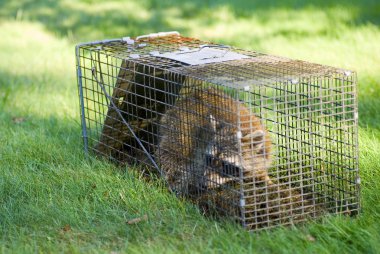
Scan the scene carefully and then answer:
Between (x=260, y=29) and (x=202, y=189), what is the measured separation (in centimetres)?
648

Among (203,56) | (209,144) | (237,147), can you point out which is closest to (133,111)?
(203,56)

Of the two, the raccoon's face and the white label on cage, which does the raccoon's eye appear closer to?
the raccoon's face

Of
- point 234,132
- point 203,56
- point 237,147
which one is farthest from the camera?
point 203,56

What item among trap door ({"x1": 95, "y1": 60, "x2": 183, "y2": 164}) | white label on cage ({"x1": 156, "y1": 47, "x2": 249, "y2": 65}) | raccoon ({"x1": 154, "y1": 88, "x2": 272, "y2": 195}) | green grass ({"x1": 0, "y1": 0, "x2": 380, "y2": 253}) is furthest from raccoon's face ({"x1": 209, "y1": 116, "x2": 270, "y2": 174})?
trap door ({"x1": 95, "y1": 60, "x2": 183, "y2": 164})

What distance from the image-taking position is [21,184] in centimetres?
548

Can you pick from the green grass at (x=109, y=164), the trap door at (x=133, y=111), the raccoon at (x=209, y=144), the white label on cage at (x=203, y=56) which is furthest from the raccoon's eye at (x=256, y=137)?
the trap door at (x=133, y=111)

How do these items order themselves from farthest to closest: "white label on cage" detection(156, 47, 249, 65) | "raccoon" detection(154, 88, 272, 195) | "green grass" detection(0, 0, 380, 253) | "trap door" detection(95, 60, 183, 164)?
"trap door" detection(95, 60, 183, 164)
"white label on cage" detection(156, 47, 249, 65)
"raccoon" detection(154, 88, 272, 195)
"green grass" detection(0, 0, 380, 253)

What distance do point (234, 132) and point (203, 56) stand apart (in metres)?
0.84

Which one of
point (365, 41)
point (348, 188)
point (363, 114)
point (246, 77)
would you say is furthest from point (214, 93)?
point (365, 41)

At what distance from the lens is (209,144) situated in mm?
5027

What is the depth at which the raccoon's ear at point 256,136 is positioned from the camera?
15.4ft

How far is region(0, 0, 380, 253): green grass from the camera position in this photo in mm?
4488

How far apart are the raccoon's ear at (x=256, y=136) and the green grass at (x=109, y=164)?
0.54m

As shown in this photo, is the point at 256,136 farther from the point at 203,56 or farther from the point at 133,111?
the point at 133,111
